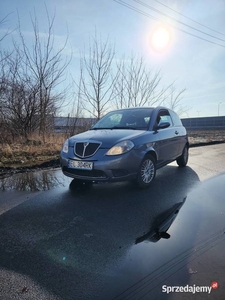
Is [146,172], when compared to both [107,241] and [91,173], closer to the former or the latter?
[91,173]

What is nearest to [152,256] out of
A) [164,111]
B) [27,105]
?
[164,111]

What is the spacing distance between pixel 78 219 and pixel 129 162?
1462mm

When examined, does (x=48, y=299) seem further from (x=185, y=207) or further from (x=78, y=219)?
(x=185, y=207)

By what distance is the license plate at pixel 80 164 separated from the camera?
12.7 feet

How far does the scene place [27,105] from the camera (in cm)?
1062

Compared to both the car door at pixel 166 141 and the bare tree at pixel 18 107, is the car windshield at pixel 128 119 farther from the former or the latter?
the bare tree at pixel 18 107

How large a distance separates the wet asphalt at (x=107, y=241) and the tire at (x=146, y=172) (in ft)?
0.53

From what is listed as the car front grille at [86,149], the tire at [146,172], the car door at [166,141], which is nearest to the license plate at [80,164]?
the car front grille at [86,149]

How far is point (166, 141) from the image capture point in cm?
525

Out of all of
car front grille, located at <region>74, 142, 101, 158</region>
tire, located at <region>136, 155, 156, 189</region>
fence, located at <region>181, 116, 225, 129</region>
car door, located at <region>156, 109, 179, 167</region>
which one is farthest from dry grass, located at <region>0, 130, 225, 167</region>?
fence, located at <region>181, 116, 225, 129</region>

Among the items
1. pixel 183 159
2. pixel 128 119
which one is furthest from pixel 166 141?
pixel 183 159

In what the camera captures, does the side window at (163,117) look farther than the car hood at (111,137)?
Yes

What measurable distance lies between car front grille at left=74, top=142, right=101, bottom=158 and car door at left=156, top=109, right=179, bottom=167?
5.43ft

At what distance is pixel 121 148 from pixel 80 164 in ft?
2.71
